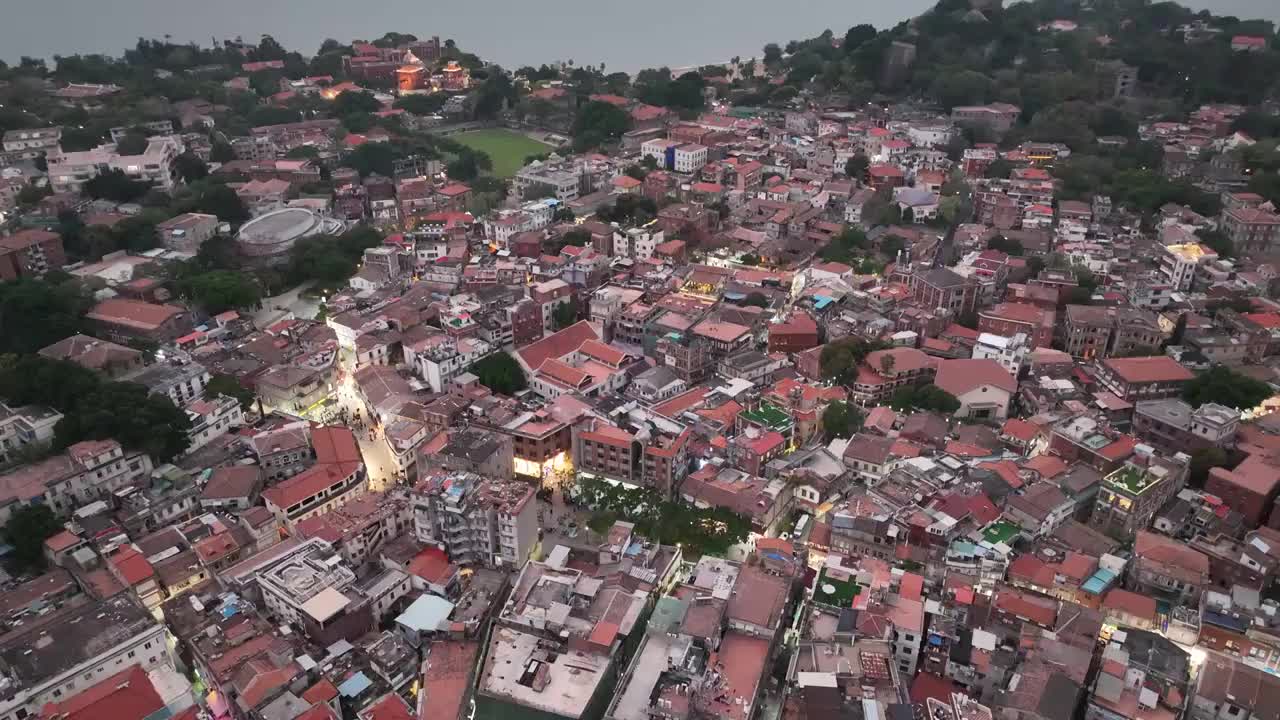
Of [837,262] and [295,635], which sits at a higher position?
[837,262]

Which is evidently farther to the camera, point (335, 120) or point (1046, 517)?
point (335, 120)

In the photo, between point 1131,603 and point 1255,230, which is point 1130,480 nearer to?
point 1131,603

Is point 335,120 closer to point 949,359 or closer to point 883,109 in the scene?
point 883,109

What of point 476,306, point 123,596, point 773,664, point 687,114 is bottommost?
point 773,664

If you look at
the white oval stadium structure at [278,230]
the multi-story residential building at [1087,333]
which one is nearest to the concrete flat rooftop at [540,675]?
the multi-story residential building at [1087,333]

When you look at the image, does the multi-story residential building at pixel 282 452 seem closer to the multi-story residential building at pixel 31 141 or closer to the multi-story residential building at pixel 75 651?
the multi-story residential building at pixel 75 651

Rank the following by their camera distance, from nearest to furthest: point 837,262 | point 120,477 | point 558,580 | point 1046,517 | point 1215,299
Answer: point 558,580
point 1046,517
point 120,477
point 1215,299
point 837,262

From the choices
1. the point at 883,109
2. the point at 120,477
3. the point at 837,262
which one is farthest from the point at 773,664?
the point at 883,109
